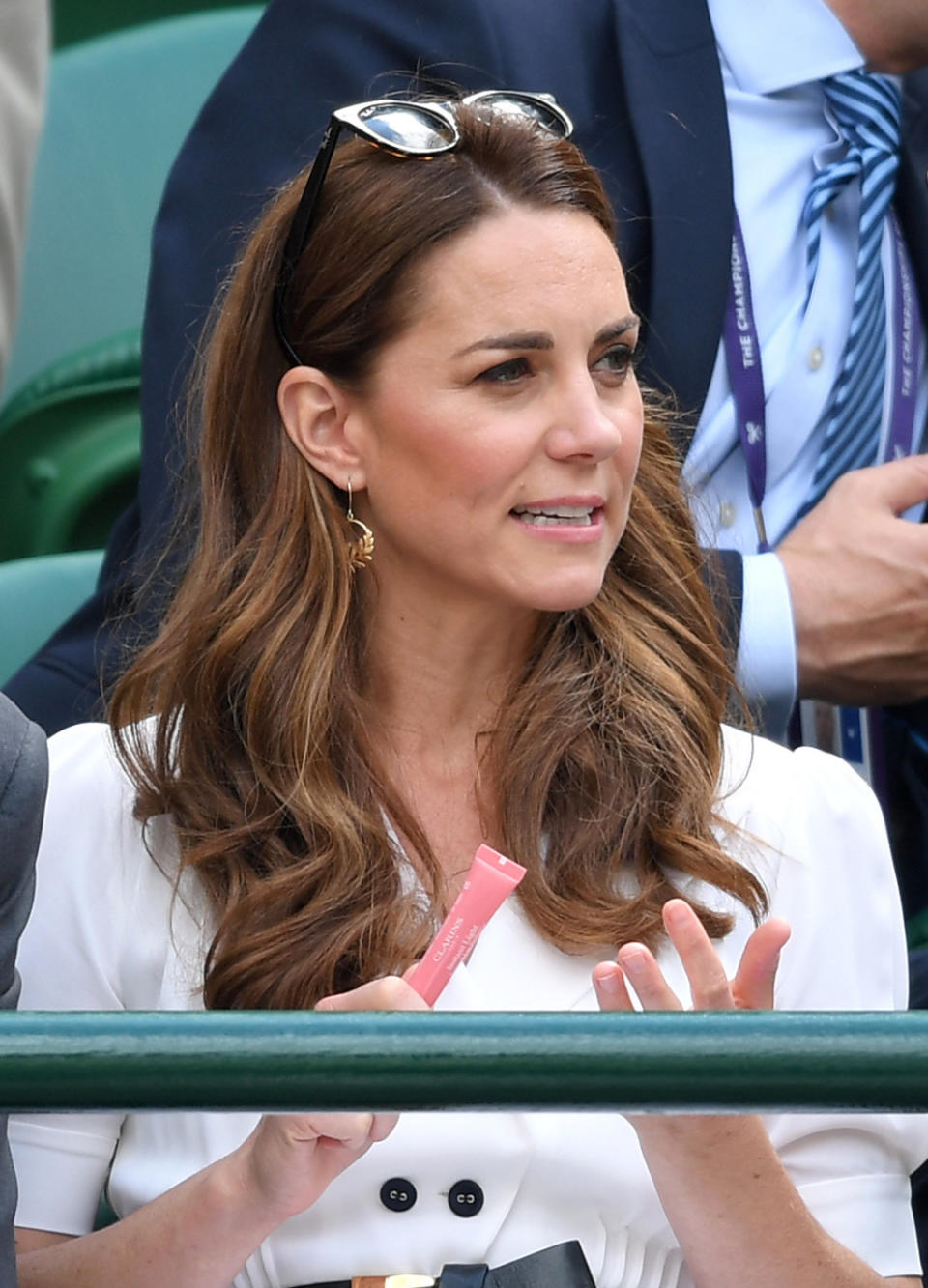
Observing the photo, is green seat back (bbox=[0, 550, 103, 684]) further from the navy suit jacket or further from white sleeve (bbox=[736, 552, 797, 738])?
white sleeve (bbox=[736, 552, 797, 738])

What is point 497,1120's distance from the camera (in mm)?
1692

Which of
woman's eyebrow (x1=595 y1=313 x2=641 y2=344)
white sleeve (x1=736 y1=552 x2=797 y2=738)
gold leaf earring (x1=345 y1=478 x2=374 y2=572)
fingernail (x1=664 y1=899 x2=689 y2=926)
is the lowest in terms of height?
white sleeve (x1=736 y1=552 x2=797 y2=738)

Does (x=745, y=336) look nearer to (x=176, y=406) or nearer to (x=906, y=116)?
(x=906, y=116)

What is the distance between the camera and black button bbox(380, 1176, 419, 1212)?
65.6 inches

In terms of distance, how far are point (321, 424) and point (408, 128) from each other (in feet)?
0.91

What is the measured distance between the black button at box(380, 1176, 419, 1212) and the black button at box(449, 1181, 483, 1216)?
0.10 ft

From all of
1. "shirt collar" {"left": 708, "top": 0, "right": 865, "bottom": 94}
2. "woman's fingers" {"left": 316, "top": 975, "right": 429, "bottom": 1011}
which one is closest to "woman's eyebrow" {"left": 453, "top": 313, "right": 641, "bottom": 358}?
"woman's fingers" {"left": 316, "top": 975, "right": 429, "bottom": 1011}

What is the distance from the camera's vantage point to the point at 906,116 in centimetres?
258

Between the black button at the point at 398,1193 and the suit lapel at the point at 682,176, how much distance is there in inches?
39.0

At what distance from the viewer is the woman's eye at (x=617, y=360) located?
1.89 meters

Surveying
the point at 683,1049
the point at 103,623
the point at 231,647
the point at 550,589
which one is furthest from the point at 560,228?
the point at 683,1049

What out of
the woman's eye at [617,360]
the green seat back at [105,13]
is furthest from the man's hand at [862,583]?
the green seat back at [105,13]

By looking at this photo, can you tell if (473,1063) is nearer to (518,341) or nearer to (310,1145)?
(310,1145)

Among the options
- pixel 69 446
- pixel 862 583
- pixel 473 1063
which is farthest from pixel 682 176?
pixel 473 1063
